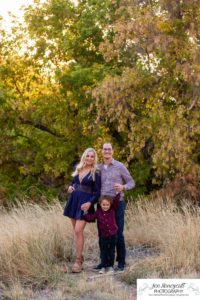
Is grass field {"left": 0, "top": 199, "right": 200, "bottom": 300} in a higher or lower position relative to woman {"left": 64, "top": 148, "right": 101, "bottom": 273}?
lower

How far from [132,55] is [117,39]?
Answer: 1.97m

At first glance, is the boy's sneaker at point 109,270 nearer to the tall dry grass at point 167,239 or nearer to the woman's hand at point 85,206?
the tall dry grass at point 167,239

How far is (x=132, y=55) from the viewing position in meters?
16.6

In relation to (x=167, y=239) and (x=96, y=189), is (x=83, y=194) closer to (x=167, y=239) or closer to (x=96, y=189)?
(x=96, y=189)

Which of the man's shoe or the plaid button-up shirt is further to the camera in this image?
the man's shoe

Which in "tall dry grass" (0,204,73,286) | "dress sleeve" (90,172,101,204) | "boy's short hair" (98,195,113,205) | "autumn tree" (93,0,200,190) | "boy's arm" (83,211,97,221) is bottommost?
"tall dry grass" (0,204,73,286)

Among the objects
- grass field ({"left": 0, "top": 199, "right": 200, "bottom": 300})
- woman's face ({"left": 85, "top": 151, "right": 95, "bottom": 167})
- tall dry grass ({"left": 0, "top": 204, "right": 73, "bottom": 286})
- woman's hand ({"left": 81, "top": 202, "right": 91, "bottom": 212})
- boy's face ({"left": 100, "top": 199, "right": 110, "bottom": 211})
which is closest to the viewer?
grass field ({"left": 0, "top": 199, "right": 200, "bottom": 300})

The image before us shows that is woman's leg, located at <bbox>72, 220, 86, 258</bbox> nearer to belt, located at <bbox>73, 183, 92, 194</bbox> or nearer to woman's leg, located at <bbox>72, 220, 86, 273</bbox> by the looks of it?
woman's leg, located at <bbox>72, 220, 86, 273</bbox>

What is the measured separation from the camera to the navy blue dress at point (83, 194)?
8797 millimetres

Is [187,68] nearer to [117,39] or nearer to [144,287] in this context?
[117,39]

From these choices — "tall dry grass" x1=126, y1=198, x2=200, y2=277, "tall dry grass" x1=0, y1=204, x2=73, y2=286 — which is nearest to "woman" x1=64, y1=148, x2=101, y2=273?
"tall dry grass" x1=0, y1=204, x2=73, y2=286

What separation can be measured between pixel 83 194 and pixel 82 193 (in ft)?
0.08

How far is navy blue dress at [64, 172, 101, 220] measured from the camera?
8797 mm

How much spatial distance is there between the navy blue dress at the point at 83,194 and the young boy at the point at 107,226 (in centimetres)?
15
